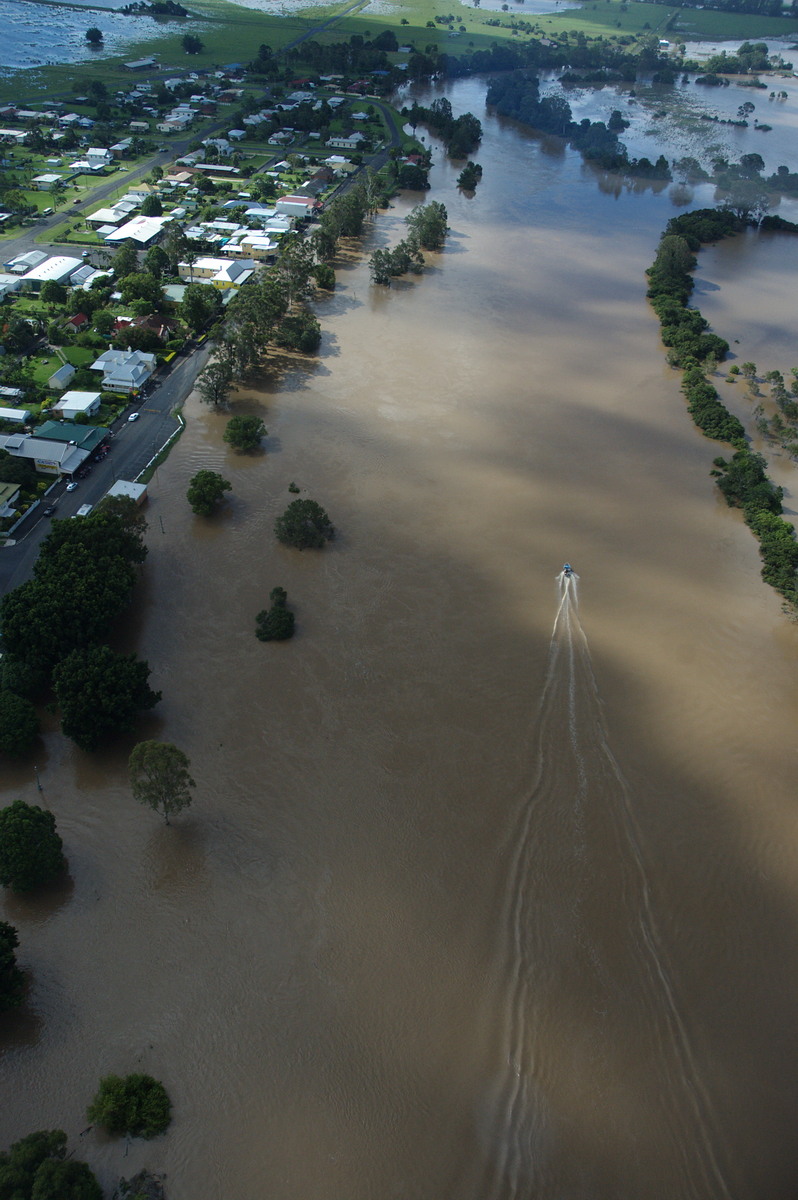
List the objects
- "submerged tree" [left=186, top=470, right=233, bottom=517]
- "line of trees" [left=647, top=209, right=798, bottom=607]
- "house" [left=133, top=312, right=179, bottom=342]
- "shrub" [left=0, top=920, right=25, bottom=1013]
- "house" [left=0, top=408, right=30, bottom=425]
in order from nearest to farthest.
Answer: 1. "shrub" [left=0, top=920, right=25, bottom=1013]
2. "submerged tree" [left=186, top=470, right=233, bottom=517]
3. "line of trees" [left=647, top=209, right=798, bottom=607]
4. "house" [left=0, top=408, right=30, bottom=425]
5. "house" [left=133, top=312, right=179, bottom=342]

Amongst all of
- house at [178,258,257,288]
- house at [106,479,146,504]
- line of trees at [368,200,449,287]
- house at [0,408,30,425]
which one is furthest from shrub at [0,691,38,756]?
line of trees at [368,200,449,287]

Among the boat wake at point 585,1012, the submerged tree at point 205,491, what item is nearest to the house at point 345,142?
the submerged tree at point 205,491

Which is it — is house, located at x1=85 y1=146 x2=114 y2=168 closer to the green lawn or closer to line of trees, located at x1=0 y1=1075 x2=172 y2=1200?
the green lawn

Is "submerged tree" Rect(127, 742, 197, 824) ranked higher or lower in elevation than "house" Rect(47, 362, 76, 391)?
lower

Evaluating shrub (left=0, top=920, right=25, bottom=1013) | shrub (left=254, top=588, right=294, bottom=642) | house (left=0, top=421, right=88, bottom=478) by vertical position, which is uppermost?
house (left=0, top=421, right=88, bottom=478)

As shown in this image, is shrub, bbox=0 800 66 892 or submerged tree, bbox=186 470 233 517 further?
submerged tree, bbox=186 470 233 517

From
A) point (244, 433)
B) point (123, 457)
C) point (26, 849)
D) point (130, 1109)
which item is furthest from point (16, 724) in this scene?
point (244, 433)

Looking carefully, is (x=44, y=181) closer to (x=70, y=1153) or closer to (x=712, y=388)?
(x=712, y=388)
